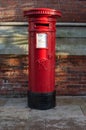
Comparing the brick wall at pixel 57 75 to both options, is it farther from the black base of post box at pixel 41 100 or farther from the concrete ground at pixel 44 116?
the black base of post box at pixel 41 100

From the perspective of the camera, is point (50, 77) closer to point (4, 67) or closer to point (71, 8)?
point (4, 67)

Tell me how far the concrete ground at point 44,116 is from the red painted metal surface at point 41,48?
0.47 meters

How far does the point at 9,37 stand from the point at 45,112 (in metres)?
2.19

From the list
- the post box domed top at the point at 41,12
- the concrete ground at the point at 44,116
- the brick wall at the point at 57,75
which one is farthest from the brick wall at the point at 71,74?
the post box domed top at the point at 41,12

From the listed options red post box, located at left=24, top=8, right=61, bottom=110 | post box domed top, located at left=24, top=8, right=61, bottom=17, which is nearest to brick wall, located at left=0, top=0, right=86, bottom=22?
red post box, located at left=24, top=8, right=61, bottom=110

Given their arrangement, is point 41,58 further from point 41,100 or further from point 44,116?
point 44,116

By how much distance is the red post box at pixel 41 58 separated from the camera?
6398 millimetres

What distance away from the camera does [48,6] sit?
7.76 m

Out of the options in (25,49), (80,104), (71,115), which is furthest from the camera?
(25,49)

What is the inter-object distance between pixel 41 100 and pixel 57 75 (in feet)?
4.11

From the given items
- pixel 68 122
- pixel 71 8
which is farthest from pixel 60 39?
pixel 68 122

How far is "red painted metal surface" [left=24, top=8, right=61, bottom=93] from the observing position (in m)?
6.36

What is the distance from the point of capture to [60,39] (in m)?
7.73

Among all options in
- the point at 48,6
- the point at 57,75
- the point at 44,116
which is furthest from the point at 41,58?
the point at 48,6
